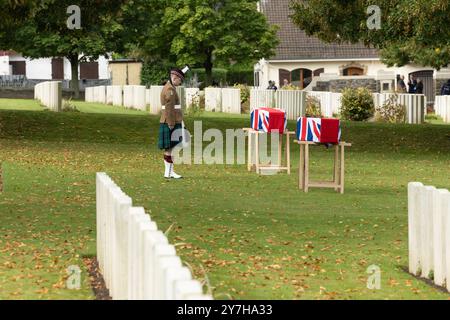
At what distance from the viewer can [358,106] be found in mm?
47906

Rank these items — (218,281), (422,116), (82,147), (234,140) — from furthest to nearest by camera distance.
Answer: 1. (422,116)
2. (234,140)
3. (82,147)
4. (218,281)

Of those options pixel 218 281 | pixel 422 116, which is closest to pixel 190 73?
pixel 422 116

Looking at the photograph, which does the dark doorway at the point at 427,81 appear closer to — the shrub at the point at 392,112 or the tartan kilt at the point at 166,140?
the shrub at the point at 392,112

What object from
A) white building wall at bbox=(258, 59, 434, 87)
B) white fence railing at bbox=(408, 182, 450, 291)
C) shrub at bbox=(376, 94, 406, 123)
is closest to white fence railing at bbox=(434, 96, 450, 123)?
shrub at bbox=(376, 94, 406, 123)

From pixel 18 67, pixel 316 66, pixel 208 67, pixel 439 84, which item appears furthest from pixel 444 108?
pixel 18 67

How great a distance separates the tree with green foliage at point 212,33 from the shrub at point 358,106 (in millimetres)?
33887

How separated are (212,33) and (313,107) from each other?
110ft

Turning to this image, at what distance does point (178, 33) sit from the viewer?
84000 millimetres

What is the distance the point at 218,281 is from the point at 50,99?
39057 mm

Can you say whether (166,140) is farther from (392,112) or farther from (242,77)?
(242,77)

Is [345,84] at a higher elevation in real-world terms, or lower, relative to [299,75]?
lower

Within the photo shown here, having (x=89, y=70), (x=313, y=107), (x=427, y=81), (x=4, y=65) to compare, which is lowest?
(x=313, y=107)
